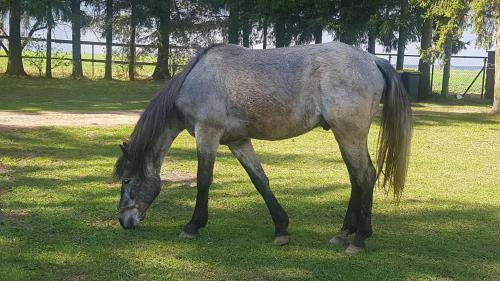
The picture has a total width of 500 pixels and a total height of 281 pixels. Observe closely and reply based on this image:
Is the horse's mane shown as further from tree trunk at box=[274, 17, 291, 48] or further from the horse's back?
tree trunk at box=[274, 17, 291, 48]

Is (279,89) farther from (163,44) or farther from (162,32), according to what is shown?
(163,44)

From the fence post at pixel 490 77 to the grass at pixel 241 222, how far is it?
1336cm

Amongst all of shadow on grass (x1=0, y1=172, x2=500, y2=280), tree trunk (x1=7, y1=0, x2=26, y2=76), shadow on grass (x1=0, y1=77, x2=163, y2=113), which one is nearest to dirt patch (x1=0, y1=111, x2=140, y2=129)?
shadow on grass (x1=0, y1=77, x2=163, y2=113)

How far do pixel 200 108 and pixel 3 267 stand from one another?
1.98 metres

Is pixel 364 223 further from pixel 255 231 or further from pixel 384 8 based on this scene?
pixel 384 8

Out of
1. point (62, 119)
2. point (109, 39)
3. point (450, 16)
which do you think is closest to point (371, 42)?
point (450, 16)

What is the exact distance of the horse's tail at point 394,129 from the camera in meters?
4.83

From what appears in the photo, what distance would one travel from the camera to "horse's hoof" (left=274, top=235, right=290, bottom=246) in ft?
16.1

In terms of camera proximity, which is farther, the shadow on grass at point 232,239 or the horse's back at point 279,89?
the horse's back at point 279,89

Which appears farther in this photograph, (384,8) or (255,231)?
(384,8)

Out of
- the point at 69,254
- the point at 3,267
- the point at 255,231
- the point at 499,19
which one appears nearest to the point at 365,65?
the point at 255,231

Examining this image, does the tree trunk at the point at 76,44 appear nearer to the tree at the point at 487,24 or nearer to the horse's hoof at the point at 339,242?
the tree at the point at 487,24

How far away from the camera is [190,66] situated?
16.9 feet

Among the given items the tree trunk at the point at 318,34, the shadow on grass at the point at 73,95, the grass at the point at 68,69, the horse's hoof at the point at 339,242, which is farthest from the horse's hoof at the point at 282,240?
the grass at the point at 68,69
